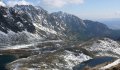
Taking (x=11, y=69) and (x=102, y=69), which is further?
(x=11, y=69)

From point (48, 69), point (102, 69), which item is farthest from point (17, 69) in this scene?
point (102, 69)

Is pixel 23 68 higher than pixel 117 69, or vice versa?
pixel 117 69

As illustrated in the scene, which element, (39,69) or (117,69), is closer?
(117,69)

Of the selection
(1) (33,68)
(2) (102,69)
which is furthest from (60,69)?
(2) (102,69)

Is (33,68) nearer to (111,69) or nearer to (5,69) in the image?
(5,69)

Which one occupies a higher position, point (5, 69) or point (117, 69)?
point (117, 69)

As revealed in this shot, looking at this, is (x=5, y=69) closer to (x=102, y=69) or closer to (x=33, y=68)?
(x=33, y=68)

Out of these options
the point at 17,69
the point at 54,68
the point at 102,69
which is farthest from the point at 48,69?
the point at 102,69

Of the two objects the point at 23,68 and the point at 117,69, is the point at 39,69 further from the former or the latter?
the point at 117,69
